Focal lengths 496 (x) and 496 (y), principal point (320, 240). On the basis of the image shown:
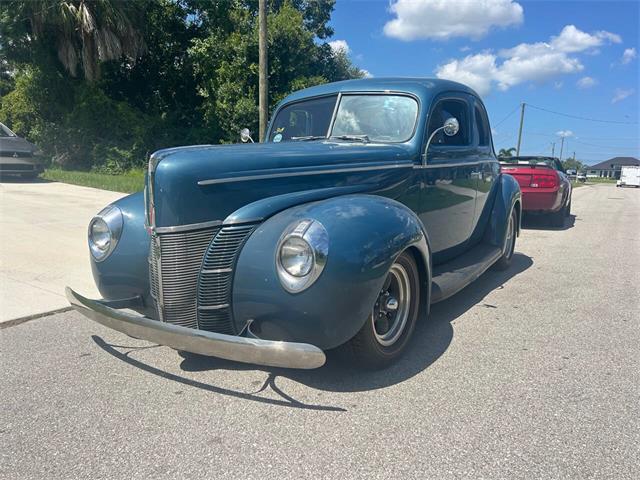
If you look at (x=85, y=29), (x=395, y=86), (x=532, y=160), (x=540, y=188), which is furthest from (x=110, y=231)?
(x=85, y=29)

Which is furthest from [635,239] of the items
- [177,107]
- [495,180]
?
[177,107]

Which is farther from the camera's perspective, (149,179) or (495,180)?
(495,180)

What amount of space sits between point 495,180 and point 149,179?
4.06 metres

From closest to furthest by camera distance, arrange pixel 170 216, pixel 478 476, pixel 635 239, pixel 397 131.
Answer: pixel 478 476
pixel 170 216
pixel 397 131
pixel 635 239

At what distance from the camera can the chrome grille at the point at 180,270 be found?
2771 millimetres

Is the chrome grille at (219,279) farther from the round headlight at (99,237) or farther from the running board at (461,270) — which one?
the running board at (461,270)

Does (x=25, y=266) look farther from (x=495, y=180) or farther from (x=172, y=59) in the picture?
(x=172, y=59)

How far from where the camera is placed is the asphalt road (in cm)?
219

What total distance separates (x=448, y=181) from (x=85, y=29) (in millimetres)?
15143

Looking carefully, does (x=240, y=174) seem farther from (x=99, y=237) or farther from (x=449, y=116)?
(x=449, y=116)

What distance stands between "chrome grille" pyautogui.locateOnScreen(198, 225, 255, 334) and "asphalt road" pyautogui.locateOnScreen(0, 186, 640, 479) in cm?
42

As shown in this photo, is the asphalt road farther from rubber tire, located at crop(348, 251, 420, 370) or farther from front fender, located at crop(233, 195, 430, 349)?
front fender, located at crop(233, 195, 430, 349)

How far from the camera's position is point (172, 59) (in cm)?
1991

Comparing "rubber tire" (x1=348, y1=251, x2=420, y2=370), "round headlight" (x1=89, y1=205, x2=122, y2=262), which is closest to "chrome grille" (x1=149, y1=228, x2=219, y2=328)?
"round headlight" (x1=89, y1=205, x2=122, y2=262)
